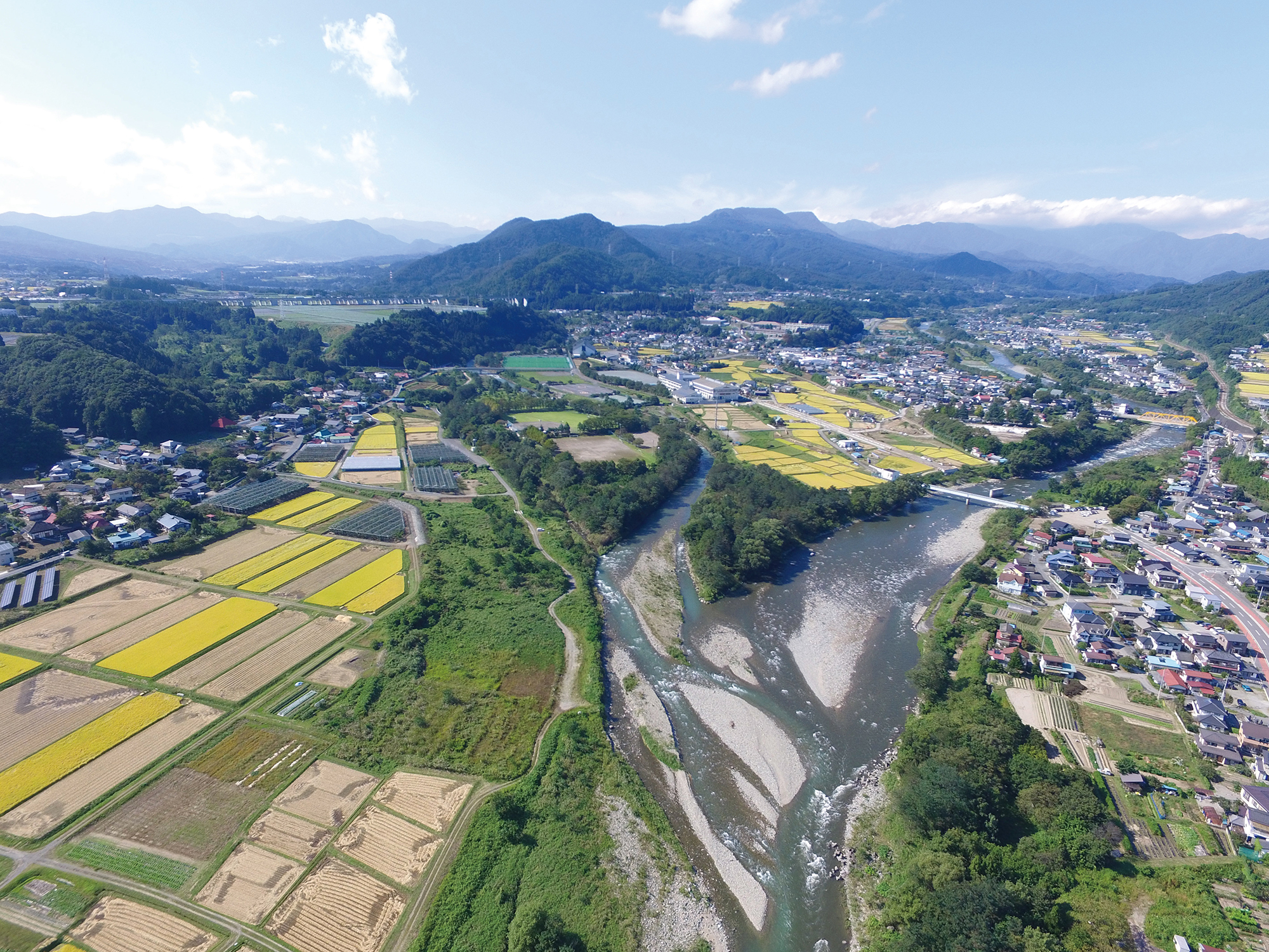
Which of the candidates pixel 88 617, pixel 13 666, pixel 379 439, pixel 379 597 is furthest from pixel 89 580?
pixel 379 439

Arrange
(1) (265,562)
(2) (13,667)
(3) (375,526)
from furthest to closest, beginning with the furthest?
1. (3) (375,526)
2. (1) (265,562)
3. (2) (13,667)

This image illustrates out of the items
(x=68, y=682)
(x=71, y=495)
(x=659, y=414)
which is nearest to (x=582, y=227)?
(x=659, y=414)

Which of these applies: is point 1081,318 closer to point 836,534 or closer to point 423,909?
point 836,534

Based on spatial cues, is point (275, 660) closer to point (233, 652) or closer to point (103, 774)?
→ point (233, 652)

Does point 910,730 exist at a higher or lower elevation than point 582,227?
lower

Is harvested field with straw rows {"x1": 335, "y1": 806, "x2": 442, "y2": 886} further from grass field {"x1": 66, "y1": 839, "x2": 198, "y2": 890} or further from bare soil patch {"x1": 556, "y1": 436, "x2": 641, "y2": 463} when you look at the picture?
bare soil patch {"x1": 556, "y1": 436, "x2": 641, "y2": 463}

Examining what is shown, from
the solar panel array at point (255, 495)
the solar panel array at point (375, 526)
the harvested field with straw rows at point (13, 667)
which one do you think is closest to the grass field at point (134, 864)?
the harvested field with straw rows at point (13, 667)

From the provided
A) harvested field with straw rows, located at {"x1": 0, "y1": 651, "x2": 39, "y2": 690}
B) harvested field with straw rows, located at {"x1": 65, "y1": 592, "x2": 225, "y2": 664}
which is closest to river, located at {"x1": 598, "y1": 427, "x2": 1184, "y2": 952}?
harvested field with straw rows, located at {"x1": 65, "y1": 592, "x2": 225, "y2": 664}
